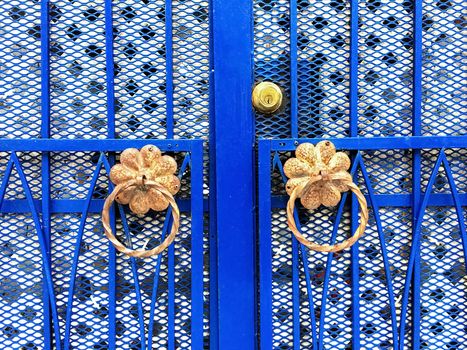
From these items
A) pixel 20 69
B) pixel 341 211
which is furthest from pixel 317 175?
pixel 20 69

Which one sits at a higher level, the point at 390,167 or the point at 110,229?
Result: the point at 390,167

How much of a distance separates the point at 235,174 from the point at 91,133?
1.30 ft

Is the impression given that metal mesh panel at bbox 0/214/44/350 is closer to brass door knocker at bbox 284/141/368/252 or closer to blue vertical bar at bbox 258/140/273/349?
blue vertical bar at bbox 258/140/273/349

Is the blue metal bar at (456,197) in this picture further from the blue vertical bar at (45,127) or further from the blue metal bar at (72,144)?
the blue vertical bar at (45,127)

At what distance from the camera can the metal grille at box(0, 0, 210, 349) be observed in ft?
3.59

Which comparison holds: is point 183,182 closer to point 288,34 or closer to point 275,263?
point 275,263

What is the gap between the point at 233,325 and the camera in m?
1.08

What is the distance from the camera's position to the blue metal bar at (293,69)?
109 cm

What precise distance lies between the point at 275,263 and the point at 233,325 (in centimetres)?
19

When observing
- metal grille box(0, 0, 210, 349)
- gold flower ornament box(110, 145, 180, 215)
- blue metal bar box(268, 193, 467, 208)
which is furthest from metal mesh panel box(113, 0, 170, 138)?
blue metal bar box(268, 193, 467, 208)

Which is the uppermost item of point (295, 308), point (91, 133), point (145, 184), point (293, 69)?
point (293, 69)

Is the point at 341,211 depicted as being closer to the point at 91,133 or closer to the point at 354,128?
the point at 354,128

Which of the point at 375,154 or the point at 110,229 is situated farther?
the point at 375,154

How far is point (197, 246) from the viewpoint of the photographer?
106 centimetres
